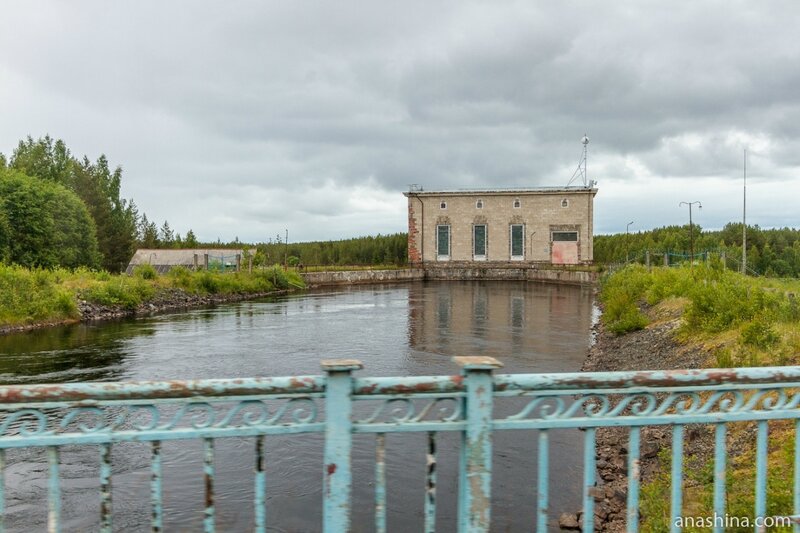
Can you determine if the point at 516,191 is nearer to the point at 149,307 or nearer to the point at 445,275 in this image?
the point at 445,275

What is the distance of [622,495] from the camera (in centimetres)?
589

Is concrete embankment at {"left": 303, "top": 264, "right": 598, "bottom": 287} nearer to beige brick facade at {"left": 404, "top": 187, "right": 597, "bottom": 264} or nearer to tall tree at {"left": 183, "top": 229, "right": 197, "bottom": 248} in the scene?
beige brick facade at {"left": 404, "top": 187, "right": 597, "bottom": 264}

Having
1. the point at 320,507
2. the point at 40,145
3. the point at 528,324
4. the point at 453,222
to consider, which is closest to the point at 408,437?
the point at 320,507

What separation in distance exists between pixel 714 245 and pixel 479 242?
24216 mm

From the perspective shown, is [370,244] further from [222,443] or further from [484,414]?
[484,414]

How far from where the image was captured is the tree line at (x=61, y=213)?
35.5m

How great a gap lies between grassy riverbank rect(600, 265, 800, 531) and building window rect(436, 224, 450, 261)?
35420mm

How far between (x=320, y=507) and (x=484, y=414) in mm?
4629

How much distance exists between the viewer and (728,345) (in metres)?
9.47

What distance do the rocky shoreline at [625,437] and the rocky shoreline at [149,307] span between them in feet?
62.8

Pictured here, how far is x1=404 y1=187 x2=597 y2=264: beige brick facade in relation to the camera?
167 ft

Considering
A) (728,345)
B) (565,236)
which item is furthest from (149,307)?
(565,236)
